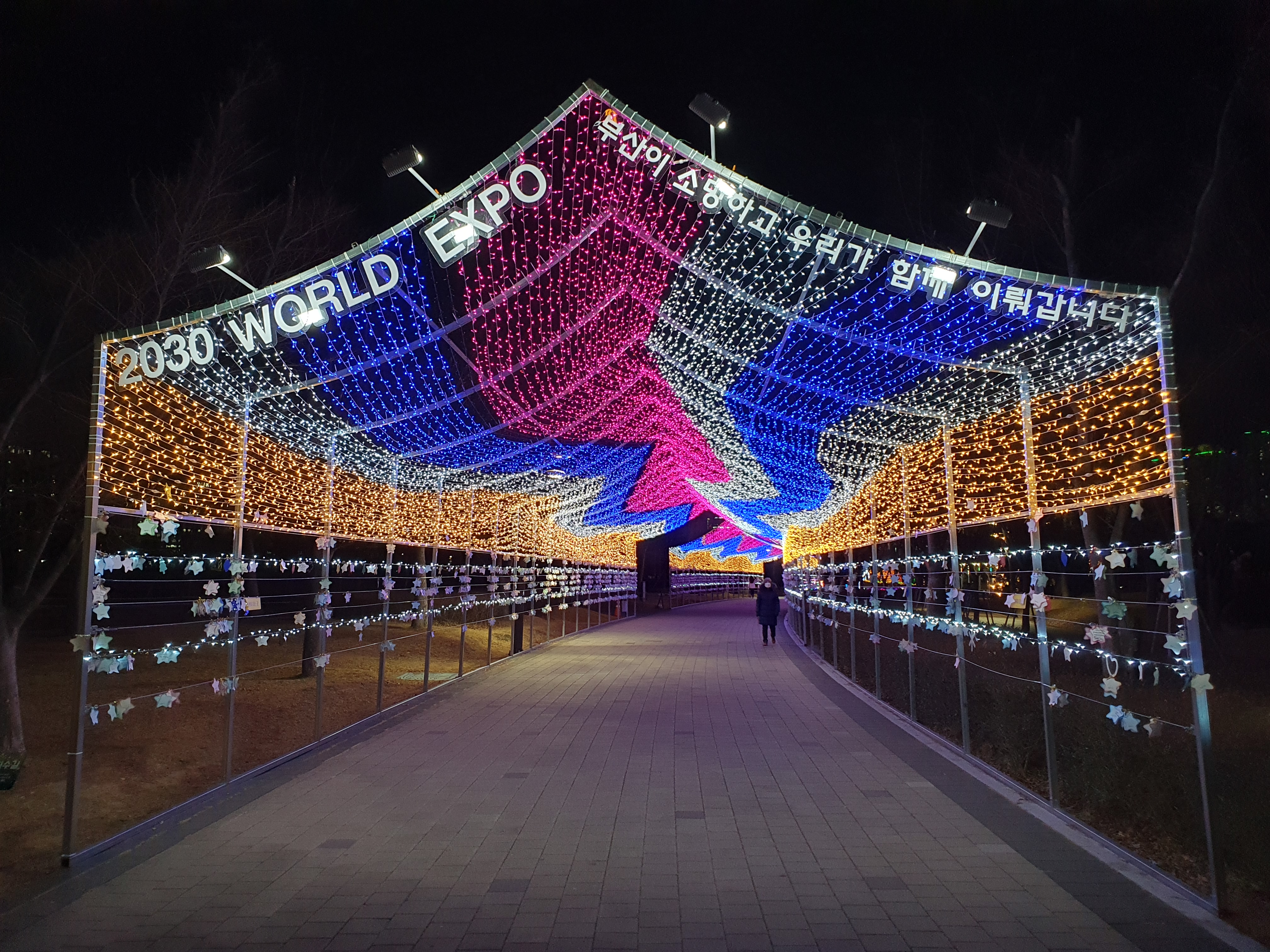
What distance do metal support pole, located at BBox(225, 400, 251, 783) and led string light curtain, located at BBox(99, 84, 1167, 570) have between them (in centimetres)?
6

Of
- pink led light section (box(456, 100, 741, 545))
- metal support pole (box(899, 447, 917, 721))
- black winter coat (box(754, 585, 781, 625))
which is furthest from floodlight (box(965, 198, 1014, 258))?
black winter coat (box(754, 585, 781, 625))

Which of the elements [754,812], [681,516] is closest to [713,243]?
[754,812]

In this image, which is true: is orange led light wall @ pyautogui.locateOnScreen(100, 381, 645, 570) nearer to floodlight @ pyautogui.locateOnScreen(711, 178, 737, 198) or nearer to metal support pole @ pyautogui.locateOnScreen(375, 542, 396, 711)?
metal support pole @ pyautogui.locateOnScreen(375, 542, 396, 711)

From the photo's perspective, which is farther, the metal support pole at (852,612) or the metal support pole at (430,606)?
the metal support pole at (852,612)

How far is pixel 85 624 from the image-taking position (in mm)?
4477

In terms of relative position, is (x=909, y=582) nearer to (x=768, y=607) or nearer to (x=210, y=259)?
(x=210, y=259)

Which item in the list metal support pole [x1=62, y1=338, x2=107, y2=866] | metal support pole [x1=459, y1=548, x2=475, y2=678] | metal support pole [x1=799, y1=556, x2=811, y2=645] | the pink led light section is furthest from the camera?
metal support pole [x1=799, y1=556, x2=811, y2=645]

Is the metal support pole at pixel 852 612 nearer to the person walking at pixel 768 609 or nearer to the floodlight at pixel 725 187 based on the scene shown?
the person walking at pixel 768 609

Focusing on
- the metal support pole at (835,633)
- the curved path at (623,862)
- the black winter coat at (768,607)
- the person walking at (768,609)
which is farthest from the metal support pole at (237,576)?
the black winter coat at (768,607)

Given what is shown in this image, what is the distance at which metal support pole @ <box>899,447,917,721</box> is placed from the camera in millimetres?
8297

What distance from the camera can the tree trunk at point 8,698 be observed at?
22.7ft

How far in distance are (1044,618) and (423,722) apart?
558cm

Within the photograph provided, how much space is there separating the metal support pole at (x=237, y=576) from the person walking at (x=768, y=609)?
13490 mm

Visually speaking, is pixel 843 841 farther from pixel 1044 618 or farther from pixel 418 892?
pixel 418 892
